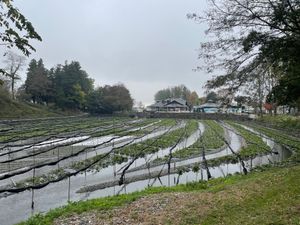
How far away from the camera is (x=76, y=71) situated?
87188mm

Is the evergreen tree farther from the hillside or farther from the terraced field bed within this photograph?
the terraced field bed

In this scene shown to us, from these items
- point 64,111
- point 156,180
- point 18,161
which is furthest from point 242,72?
point 64,111

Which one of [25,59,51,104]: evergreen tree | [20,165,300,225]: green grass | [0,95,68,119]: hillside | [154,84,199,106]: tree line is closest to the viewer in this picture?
[20,165,300,225]: green grass

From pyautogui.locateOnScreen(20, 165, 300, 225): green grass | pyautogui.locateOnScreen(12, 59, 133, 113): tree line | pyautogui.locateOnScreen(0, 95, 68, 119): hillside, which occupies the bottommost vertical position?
pyautogui.locateOnScreen(20, 165, 300, 225): green grass

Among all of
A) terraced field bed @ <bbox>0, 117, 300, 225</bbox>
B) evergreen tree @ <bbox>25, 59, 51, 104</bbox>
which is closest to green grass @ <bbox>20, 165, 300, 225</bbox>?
terraced field bed @ <bbox>0, 117, 300, 225</bbox>

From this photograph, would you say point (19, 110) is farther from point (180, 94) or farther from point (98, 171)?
point (180, 94)

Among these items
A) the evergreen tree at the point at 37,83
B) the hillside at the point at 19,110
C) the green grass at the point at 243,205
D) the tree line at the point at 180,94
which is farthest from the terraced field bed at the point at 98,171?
the tree line at the point at 180,94

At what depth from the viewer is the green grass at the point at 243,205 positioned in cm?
799

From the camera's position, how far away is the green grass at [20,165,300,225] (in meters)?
7.99

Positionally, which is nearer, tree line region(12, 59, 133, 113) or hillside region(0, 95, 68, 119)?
hillside region(0, 95, 68, 119)

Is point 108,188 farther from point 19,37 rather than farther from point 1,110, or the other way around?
point 1,110

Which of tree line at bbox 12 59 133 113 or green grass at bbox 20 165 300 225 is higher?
tree line at bbox 12 59 133 113

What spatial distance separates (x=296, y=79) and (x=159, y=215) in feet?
33.1

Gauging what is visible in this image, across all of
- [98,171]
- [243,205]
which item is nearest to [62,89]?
[98,171]
